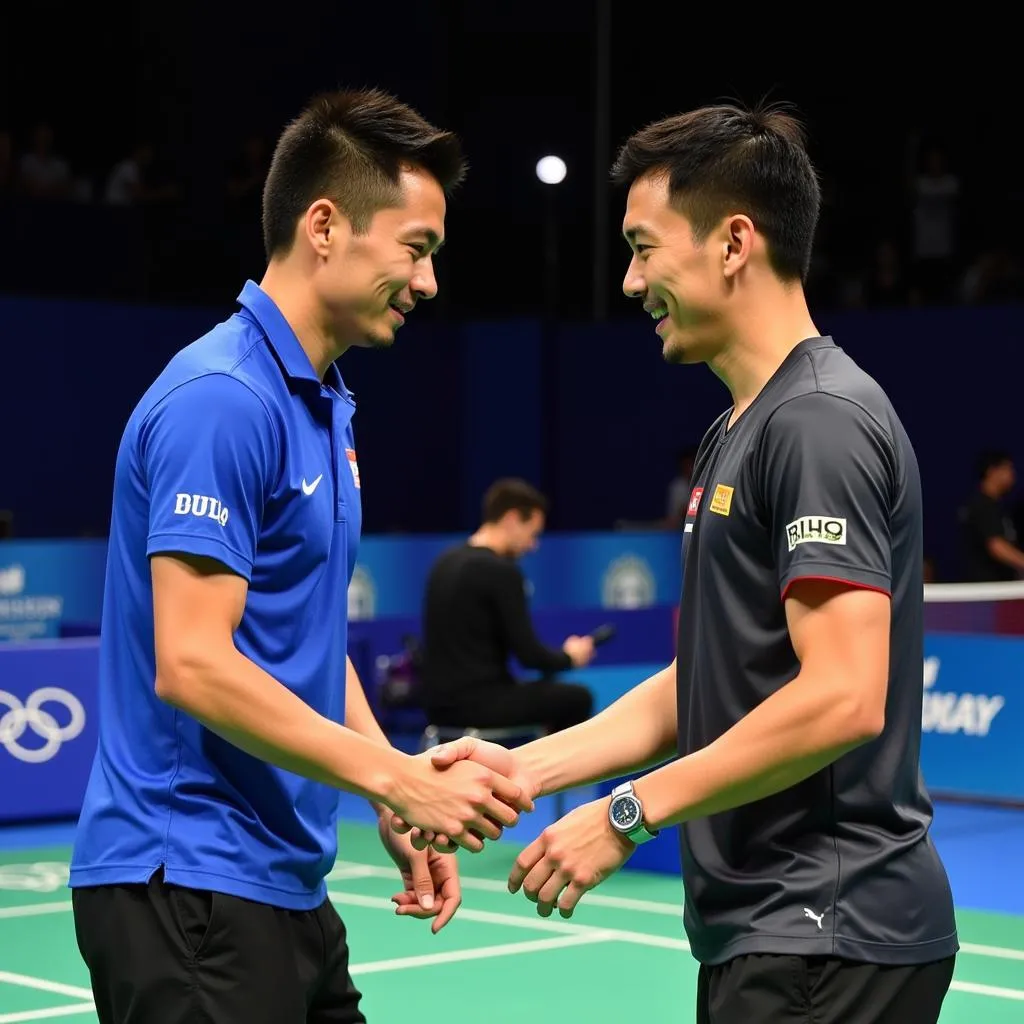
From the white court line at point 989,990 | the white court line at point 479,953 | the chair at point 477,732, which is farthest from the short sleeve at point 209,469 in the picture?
the chair at point 477,732

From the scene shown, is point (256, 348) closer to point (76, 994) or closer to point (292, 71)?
point (76, 994)

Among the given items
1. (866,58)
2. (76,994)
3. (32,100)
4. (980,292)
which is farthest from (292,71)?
(76,994)

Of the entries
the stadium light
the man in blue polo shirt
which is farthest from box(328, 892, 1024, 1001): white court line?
the stadium light

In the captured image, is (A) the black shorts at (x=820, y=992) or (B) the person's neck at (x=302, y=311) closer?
(A) the black shorts at (x=820, y=992)

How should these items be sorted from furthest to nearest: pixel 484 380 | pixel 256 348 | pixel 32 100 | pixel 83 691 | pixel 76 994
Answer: pixel 484 380 < pixel 32 100 < pixel 83 691 < pixel 76 994 < pixel 256 348

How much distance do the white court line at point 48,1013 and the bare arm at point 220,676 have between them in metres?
3.82

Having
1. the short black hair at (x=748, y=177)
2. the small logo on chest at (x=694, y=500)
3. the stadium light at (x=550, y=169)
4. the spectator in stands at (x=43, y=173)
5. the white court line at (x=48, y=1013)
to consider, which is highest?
the spectator in stands at (x=43, y=173)

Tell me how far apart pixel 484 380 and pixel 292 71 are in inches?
161

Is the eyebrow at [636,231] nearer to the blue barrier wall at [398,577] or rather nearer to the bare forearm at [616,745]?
the bare forearm at [616,745]

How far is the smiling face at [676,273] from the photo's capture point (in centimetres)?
295

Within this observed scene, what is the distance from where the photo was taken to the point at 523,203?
22969 millimetres

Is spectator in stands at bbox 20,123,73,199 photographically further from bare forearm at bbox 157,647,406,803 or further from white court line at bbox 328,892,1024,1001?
bare forearm at bbox 157,647,406,803

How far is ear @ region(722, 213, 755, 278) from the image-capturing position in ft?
9.61

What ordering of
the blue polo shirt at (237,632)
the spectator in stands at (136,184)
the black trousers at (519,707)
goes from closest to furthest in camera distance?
the blue polo shirt at (237,632)
the black trousers at (519,707)
the spectator in stands at (136,184)
